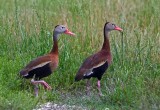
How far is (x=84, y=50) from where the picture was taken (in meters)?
11.5

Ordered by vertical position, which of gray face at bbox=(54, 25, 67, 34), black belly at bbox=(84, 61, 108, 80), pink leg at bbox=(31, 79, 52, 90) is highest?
gray face at bbox=(54, 25, 67, 34)

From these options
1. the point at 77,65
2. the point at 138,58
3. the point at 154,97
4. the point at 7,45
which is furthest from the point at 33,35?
the point at 154,97

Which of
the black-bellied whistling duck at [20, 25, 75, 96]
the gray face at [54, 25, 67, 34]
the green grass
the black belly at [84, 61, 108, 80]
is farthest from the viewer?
the gray face at [54, 25, 67, 34]

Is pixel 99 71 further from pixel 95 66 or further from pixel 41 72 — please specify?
pixel 41 72

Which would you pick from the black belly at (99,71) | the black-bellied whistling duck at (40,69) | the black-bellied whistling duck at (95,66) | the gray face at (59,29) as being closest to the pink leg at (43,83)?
the black-bellied whistling duck at (40,69)

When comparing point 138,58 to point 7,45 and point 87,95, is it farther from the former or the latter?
point 7,45

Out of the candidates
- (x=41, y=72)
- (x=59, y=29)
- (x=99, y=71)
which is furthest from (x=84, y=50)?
(x=41, y=72)

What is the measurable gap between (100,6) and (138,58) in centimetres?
268

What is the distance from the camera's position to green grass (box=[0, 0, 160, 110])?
9.04 meters

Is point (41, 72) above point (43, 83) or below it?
above

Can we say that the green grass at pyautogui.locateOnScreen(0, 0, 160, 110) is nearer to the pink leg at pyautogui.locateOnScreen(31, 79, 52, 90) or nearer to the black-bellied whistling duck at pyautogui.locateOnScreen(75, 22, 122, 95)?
the pink leg at pyautogui.locateOnScreen(31, 79, 52, 90)

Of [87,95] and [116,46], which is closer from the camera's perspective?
[87,95]

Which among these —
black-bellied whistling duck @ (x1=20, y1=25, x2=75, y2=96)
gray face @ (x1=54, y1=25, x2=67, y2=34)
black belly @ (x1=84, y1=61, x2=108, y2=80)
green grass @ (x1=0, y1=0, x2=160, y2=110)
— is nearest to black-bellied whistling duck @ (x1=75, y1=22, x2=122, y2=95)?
black belly @ (x1=84, y1=61, x2=108, y2=80)

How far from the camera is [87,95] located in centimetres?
974
